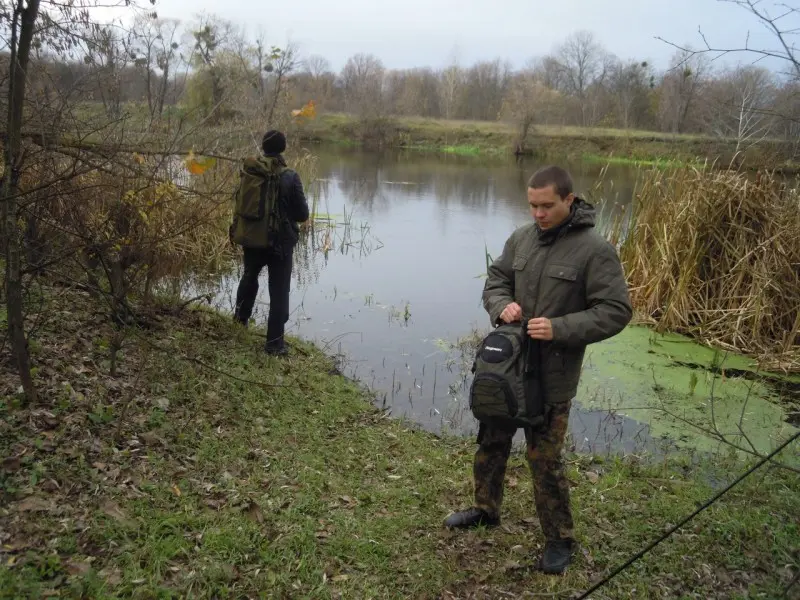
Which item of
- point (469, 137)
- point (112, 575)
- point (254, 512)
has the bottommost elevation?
point (254, 512)

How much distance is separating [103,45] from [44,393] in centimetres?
189

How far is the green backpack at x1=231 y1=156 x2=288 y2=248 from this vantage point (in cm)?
509

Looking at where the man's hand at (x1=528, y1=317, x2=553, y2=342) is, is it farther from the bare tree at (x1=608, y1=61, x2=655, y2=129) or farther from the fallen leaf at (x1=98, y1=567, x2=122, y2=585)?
the bare tree at (x1=608, y1=61, x2=655, y2=129)

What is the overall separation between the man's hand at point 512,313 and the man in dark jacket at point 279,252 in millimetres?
2796

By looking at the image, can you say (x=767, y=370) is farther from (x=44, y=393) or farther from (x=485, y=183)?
(x=485, y=183)

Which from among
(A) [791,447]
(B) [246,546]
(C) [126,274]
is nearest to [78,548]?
(B) [246,546]

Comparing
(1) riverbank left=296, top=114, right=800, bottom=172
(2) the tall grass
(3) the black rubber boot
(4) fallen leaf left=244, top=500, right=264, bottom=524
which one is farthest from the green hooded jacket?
(1) riverbank left=296, top=114, right=800, bottom=172

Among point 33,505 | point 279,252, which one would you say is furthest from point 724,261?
point 33,505

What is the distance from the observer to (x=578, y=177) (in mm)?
23688

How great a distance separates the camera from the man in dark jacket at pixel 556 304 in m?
2.68

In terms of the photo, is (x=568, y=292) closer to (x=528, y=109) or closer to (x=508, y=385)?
(x=508, y=385)

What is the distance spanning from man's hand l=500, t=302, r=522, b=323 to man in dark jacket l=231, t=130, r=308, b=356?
2.80 m

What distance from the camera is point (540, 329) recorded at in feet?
8.82

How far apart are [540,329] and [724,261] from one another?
5.77 meters
